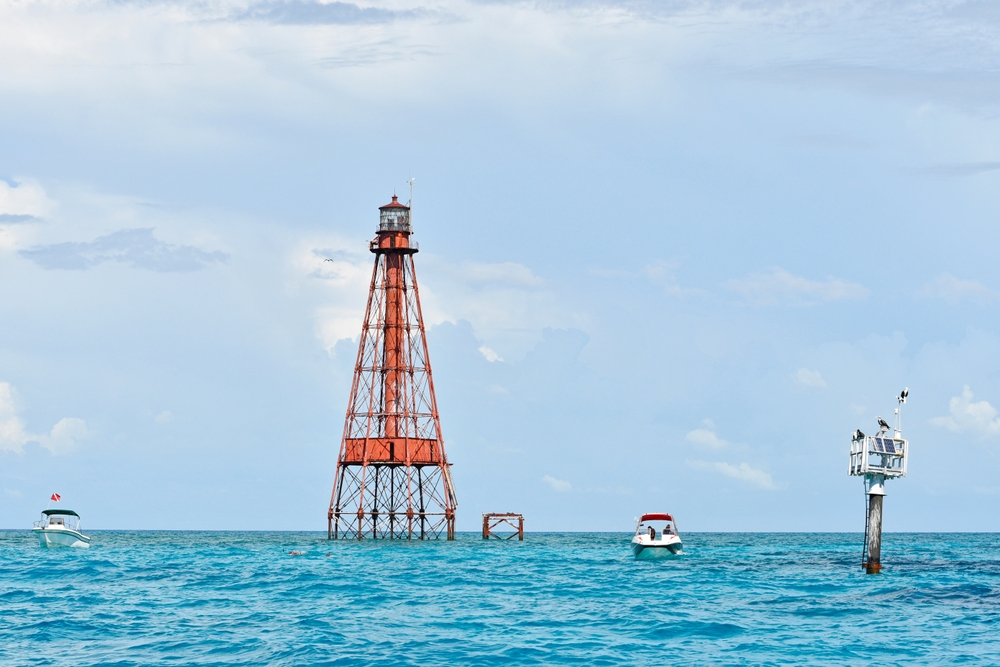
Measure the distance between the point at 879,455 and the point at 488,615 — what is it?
21.8 meters

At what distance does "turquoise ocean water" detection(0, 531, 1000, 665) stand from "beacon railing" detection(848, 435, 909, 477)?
5.15m

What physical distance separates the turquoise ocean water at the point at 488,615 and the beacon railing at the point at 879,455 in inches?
203

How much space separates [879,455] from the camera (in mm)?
56125

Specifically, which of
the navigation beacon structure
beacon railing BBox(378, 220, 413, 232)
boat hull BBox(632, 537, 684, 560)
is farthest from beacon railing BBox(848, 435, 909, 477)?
beacon railing BBox(378, 220, 413, 232)

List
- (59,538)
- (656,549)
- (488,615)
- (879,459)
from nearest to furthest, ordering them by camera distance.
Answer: (488,615), (879,459), (656,549), (59,538)

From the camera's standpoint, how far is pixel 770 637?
38281 mm

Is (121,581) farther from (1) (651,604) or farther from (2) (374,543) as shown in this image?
(2) (374,543)

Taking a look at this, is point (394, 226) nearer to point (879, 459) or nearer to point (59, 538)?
point (59, 538)

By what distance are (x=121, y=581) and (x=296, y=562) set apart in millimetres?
19134

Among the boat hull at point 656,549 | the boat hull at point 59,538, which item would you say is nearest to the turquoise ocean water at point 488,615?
the boat hull at point 656,549

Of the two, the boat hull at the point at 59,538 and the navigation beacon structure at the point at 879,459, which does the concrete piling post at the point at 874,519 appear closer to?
the navigation beacon structure at the point at 879,459

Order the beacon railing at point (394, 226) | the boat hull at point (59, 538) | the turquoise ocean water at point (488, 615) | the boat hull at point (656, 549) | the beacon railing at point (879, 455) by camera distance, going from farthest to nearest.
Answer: the beacon railing at point (394, 226) < the boat hull at point (59, 538) < the boat hull at point (656, 549) < the beacon railing at point (879, 455) < the turquoise ocean water at point (488, 615)

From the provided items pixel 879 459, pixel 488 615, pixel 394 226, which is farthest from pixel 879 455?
pixel 394 226

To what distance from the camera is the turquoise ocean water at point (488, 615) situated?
35.0 metres
